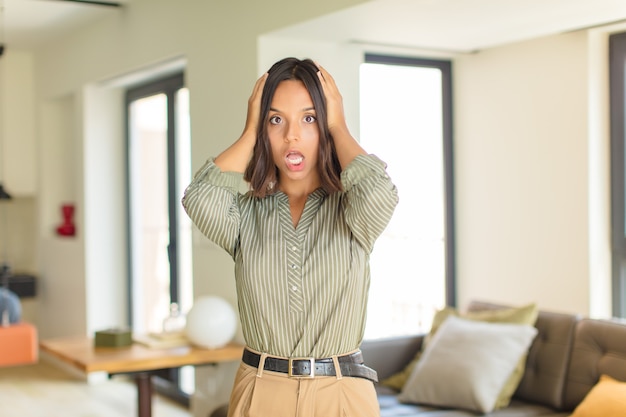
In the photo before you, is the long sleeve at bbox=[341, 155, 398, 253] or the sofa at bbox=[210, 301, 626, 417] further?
the sofa at bbox=[210, 301, 626, 417]

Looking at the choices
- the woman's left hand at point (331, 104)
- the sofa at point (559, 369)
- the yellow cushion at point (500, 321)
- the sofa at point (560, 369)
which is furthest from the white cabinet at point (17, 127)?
the woman's left hand at point (331, 104)

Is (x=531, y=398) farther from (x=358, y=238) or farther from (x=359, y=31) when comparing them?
(x=358, y=238)

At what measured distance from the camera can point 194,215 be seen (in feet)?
5.92

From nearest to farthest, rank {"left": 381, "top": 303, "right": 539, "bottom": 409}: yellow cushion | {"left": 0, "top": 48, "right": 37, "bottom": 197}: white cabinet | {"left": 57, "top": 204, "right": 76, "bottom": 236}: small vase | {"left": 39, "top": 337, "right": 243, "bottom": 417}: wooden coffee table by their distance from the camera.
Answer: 1. {"left": 381, "top": 303, "right": 539, "bottom": 409}: yellow cushion
2. {"left": 39, "top": 337, "right": 243, "bottom": 417}: wooden coffee table
3. {"left": 57, "top": 204, "right": 76, "bottom": 236}: small vase
4. {"left": 0, "top": 48, "right": 37, "bottom": 197}: white cabinet

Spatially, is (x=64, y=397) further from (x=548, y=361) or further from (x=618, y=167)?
(x=618, y=167)

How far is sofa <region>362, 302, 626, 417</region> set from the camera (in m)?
3.41

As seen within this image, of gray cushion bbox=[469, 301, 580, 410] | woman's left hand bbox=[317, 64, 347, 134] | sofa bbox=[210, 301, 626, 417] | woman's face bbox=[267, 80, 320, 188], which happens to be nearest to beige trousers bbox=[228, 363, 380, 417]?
woman's face bbox=[267, 80, 320, 188]

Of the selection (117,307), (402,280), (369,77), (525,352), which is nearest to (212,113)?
(369,77)

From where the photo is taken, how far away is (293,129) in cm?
176

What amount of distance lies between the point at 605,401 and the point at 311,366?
70.3 inches

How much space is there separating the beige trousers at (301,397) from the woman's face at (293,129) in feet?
1.37

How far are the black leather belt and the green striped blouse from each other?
15mm

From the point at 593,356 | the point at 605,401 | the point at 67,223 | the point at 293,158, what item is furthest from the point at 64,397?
the point at 293,158

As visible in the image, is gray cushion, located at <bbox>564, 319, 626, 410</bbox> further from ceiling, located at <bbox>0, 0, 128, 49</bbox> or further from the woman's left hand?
ceiling, located at <bbox>0, 0, 128, 49</bbox>
